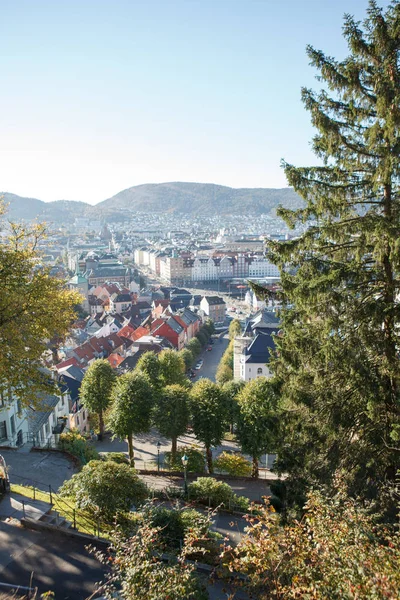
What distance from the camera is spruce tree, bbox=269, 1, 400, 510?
1018cm

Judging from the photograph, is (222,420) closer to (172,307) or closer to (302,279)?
(302,279)

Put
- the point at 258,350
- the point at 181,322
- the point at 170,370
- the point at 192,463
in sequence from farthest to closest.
Answer: the point at 181,322 → the point at 258,350 → the point at 170,370 → the point at 192,463

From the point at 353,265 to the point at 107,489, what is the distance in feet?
30.9

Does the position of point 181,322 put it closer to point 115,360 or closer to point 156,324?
point 156,324

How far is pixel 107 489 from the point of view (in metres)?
13.8

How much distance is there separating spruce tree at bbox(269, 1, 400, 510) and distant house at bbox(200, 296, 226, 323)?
83237mm

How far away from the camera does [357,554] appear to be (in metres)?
5.86

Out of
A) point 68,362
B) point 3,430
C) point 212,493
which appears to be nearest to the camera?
point 212,493

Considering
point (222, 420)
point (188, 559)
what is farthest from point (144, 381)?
point (188, 559)

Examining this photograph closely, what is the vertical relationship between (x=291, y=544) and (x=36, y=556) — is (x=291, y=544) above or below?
above

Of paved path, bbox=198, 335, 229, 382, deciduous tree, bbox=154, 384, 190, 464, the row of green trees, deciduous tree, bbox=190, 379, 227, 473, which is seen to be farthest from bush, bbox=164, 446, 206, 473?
paved path, bbox=198, 335, 229, 382

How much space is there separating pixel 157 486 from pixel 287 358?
13.7 meters

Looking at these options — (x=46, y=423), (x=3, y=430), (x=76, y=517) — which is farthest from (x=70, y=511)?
(x=46, y=423)

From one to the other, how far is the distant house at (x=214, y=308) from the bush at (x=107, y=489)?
80.9 metres
